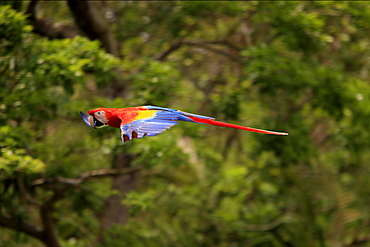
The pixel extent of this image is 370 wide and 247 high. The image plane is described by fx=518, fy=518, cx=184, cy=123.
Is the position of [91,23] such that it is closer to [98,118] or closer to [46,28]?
[46,28]

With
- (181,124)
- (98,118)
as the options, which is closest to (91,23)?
(181,124)

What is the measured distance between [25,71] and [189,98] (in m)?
2.34

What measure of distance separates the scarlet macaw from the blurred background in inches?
59.3

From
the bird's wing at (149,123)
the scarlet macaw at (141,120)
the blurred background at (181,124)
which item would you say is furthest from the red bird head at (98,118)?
the blurred background at (181,124)

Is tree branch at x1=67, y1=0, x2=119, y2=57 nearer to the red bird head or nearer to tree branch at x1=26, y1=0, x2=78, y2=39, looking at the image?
tree branch at x1=26, y1=0, x2=78, y2=39

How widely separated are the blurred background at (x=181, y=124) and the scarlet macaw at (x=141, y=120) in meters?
1.51

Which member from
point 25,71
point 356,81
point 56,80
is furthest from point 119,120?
point 356,81

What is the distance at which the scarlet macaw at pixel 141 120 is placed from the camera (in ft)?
7.36

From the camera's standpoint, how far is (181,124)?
16.1 ft

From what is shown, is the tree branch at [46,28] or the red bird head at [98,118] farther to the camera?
the tree branch at [46,28]

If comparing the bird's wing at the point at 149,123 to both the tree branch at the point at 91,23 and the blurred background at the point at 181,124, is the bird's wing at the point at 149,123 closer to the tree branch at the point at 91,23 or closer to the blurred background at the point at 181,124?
the blurred background at the point at 181,124

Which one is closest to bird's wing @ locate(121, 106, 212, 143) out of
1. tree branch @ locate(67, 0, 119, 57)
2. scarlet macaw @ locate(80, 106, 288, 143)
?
scarlet macaw @ locate(80, 106, 288, 143)

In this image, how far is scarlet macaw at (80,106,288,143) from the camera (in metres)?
2.24

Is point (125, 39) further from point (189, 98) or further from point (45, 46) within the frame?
point (45, 46)
